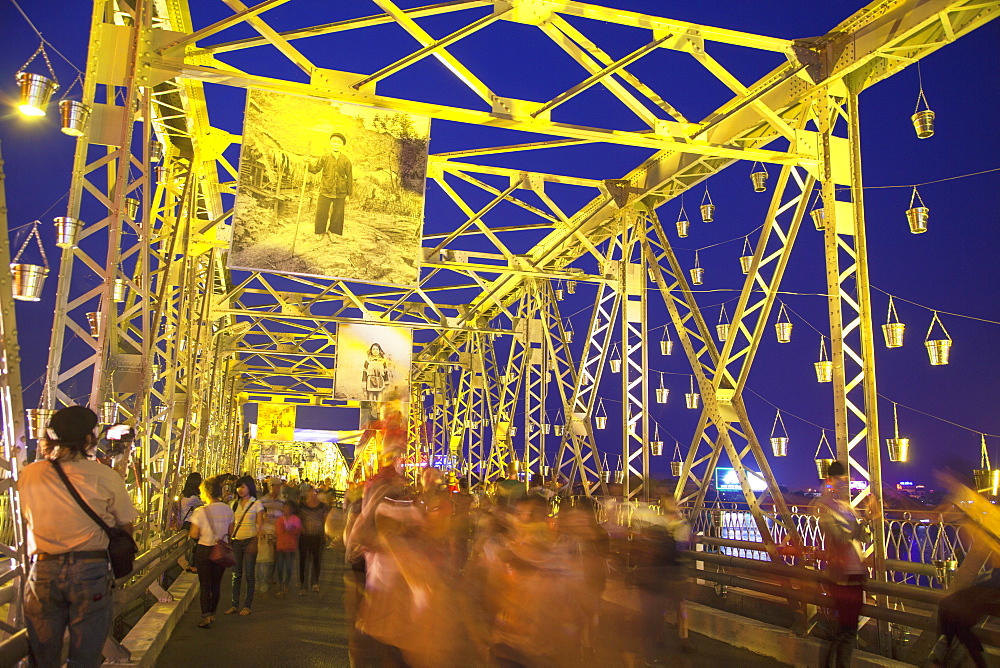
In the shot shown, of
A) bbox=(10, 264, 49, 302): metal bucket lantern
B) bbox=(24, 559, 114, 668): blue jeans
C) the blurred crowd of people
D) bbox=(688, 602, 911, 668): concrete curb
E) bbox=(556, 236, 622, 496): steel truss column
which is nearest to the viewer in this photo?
bbox=(24, 559, 114, 668): blue jeans

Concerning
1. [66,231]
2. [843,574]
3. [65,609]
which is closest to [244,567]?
[66,231]

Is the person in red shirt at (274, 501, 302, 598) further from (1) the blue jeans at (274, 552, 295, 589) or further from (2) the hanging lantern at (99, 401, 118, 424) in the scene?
(2) the hanging lantern at (99, 401, 118, 424)

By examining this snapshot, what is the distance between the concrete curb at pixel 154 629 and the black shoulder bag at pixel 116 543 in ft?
9.02

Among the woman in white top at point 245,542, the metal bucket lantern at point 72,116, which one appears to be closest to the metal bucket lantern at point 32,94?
the metal bucket lantern at point 72,116

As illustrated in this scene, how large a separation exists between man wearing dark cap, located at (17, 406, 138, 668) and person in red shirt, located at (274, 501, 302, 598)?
10263 millimetres

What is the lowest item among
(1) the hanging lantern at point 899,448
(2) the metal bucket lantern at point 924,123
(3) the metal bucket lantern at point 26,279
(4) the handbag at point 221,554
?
(4) the handbag at point 221,554

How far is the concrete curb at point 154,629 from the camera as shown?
7.51 meters

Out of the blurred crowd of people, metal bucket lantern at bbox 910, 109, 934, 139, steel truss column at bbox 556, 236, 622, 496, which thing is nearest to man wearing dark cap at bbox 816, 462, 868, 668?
the blurred crowd of people

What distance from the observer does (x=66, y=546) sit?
14.6 ft

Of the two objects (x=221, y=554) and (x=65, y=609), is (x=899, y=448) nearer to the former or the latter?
(x=221, y=554)

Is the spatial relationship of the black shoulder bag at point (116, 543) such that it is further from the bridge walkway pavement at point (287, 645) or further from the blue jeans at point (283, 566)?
the blue jeans at point (283, 566)

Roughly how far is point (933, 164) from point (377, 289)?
171ft

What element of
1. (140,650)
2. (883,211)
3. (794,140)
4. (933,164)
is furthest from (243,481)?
(933,164)

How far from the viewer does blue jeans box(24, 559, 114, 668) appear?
443 centimetres
